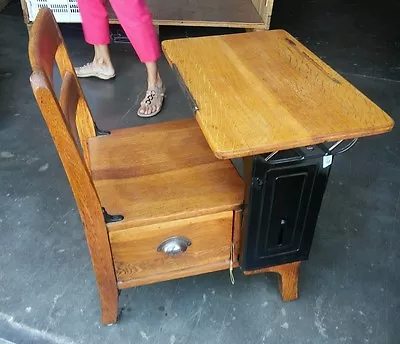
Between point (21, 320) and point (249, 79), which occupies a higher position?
point (249, 79)

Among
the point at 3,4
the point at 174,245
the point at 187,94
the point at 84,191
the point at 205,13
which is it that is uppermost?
the point at 187,94

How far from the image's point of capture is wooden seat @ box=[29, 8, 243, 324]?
0.94 m

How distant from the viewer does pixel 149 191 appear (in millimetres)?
1025

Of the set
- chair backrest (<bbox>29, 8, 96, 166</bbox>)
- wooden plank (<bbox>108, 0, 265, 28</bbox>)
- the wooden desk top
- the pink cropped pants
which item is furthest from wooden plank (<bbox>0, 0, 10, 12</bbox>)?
the wooden desk top

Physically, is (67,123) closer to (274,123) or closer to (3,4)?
(274,123)

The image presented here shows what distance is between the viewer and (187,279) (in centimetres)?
128

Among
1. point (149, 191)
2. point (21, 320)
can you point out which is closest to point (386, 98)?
point (149, 191)

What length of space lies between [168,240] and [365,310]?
0.57 meters

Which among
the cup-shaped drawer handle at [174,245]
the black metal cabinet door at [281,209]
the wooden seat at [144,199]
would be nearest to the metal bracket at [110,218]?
the wooden seat at [144,199]

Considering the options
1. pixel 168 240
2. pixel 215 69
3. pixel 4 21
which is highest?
pixel 215 69

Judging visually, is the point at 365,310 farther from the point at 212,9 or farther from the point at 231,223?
the point at 212,9

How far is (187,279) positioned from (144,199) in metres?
0.37

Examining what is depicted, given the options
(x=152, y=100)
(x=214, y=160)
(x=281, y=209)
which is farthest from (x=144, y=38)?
(x=281, y=209)

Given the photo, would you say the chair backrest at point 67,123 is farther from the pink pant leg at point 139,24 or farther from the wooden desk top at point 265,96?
the pink pant leg at point 139,24
